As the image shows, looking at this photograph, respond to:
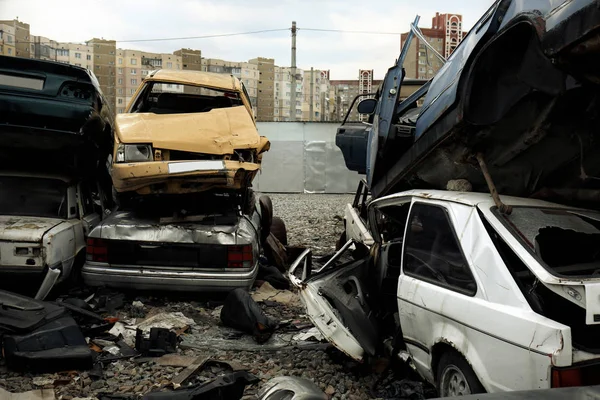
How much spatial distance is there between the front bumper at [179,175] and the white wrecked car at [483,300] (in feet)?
6.10

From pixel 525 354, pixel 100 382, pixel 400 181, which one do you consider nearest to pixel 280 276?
pixel 400 181

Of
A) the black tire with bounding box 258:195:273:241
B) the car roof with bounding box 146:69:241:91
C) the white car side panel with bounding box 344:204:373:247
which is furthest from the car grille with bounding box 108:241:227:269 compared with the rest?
the car roof with bounding box 146:69:241:91

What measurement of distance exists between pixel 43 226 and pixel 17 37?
807 inches

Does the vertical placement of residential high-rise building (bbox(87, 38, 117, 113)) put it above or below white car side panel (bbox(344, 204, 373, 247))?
above

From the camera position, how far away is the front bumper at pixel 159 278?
5.67 meters

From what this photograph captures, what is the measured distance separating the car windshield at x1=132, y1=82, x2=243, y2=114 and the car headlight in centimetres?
156

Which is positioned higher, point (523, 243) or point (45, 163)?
point (45, 163)

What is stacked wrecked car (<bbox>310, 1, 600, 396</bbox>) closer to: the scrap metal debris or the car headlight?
the scrap metal debris

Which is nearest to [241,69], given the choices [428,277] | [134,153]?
[134,153]

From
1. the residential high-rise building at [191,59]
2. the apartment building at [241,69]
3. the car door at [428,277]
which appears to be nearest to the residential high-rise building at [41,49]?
the residential high-rise building at [191,59]

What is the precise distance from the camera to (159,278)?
5.67 meters

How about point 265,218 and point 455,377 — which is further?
point 265,218

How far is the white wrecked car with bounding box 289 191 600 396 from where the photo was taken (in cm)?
240

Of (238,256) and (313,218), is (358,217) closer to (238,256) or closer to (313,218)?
(238,256)
